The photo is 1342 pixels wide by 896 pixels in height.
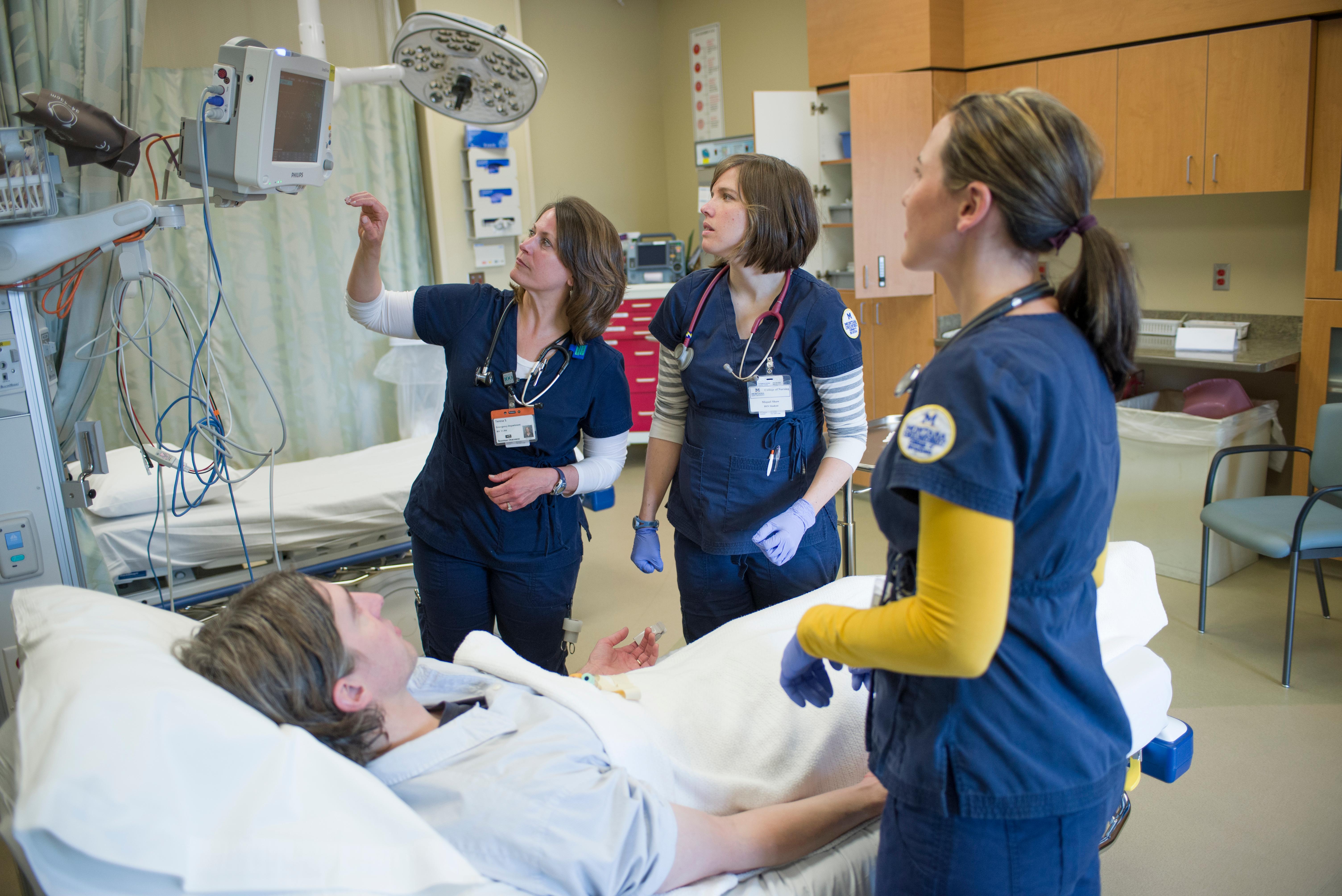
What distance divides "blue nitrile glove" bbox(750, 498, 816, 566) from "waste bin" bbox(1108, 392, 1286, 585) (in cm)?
198

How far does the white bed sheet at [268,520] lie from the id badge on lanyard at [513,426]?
2.89 ft

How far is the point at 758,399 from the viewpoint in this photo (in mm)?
1810

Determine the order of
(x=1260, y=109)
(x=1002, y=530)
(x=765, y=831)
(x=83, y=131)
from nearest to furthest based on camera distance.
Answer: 1. (x=1002, y=530)
2. (x=765, y=831)
3. (x=83, y=131)
4. (x=1260, y=109)

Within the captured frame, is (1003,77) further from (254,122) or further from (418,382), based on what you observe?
(254,122)

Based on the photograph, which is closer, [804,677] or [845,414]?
[804,677]

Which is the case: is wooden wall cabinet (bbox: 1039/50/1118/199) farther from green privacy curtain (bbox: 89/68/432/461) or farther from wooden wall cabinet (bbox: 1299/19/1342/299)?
green privacy curtain (bbox: 89/68/432/461)

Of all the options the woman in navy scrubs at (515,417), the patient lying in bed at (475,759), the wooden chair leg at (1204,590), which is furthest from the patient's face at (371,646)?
the wooden chair leg at (1204,590)

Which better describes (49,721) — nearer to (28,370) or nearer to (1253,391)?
(28,370)

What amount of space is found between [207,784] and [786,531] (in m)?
1.06

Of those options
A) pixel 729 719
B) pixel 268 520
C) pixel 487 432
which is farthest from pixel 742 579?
pixel 268 520

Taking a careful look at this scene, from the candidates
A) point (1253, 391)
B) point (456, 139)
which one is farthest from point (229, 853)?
point (456, 139)

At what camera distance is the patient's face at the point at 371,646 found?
3.87ft

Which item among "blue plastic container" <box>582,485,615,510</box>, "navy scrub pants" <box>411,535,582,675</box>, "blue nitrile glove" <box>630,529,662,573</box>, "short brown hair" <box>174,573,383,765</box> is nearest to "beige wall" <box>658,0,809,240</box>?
"blue plastic container" <box>582,485,615,510</box>

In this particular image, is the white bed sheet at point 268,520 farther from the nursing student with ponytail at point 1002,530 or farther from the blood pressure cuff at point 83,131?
the nursing student with ponytail at point 1002,530
